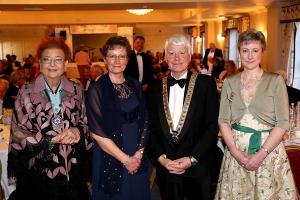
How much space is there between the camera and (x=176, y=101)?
2594 millimetres

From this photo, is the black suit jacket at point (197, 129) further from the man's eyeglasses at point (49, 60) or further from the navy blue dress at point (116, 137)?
the man's eyeglasses at point (49, 60)

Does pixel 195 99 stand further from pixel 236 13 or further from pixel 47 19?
pixel 47 19

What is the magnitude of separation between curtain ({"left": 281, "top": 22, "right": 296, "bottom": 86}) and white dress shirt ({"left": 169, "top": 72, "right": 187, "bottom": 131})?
7352mm

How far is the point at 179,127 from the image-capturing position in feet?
8.32

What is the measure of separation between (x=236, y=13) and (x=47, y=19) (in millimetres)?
7726

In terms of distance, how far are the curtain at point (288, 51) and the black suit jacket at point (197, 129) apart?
7293 mm

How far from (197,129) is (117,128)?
536 mm

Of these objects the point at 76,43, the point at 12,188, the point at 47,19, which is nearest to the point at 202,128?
the point at 12,188

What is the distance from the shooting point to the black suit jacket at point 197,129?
254 centimetres

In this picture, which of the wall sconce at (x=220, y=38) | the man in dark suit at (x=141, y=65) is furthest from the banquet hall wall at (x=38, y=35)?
the man in dark suit at (x=141, y=65)

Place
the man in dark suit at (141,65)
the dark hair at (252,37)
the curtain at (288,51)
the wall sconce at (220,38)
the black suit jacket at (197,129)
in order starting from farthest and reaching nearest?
the wall sconce at (220,38) < the curtain at (288,51) < the man in dark suit at (141,65) < the black suit jacket at (197,129) < the dark hair at (252,37)

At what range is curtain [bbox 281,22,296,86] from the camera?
30.3 ft

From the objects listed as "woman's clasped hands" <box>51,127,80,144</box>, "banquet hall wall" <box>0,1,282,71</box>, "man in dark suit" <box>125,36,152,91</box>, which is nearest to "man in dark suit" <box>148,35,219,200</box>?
"woman's clasped hands" <box>51,127,80,144</box>

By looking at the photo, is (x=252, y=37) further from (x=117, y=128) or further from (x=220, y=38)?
(x=220, y=38)
